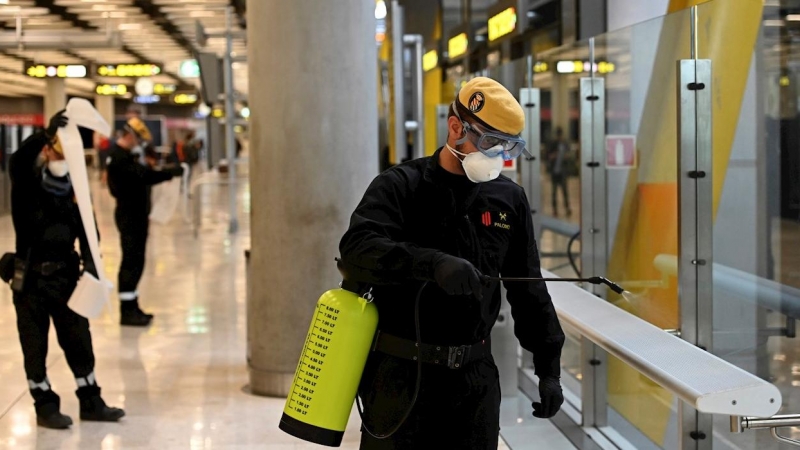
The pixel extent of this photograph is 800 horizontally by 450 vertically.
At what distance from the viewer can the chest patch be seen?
321 centimetres

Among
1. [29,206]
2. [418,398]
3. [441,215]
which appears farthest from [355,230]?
[29,206]

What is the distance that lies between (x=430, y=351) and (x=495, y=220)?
1.44 feet

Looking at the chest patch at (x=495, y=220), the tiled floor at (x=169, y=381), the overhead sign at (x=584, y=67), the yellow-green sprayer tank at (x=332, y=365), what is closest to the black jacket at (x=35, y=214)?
the tiled floor at (x=169, y=381)

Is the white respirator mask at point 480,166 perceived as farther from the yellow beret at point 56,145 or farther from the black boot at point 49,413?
the black boot at point 49,413

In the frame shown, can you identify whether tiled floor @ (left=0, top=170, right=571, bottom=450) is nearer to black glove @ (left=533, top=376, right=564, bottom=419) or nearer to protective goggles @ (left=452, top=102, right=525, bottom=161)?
black glove @ (left=533, top=376, right=564, bottom=419)

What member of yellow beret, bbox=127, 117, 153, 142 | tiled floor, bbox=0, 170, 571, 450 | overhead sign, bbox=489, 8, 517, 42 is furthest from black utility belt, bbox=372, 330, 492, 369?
overhead sign, bbox=489, 8, 517, 42

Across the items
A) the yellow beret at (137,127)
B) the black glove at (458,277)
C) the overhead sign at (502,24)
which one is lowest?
the black glove at (458,277)

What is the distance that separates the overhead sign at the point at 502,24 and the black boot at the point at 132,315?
13.8ft

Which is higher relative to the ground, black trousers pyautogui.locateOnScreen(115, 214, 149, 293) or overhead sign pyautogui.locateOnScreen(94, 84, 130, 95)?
overhead sign pyautogui.locateOnScreen(94, 84, 130, 95)

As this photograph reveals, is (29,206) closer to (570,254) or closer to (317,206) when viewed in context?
(317,206)

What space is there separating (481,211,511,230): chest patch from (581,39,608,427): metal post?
2.86 metres

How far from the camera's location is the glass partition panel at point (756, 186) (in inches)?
180

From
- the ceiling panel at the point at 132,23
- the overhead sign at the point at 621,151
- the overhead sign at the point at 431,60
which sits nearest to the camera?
the overhead sign at the point at 621,151

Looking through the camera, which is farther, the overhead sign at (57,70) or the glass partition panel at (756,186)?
the overhead sign at (57,70)
